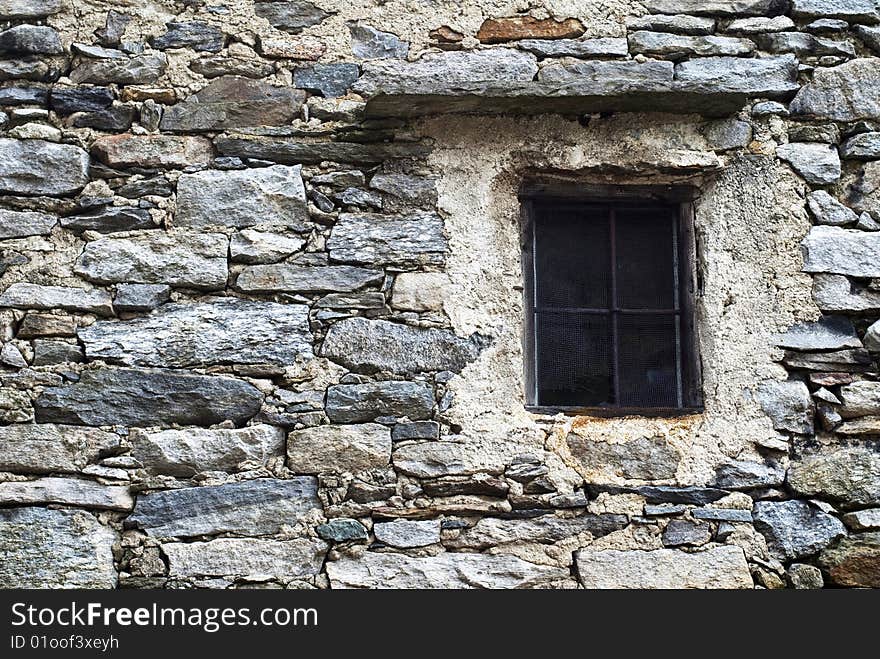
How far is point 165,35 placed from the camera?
331 cm

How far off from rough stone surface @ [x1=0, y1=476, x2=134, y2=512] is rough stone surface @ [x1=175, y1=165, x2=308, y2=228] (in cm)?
87

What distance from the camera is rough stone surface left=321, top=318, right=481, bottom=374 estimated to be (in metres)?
3.17

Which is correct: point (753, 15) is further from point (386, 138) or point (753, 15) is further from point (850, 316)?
point (386, 138)

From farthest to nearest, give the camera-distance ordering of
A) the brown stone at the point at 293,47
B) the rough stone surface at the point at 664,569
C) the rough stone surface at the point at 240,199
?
the brown stone at the point at 293,47 → the rough stone surface at the point at 240,199 → the rough stone surface at the point at 664,569

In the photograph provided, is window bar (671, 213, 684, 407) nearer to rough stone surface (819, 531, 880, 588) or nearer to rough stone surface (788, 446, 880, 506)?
rough stone surface (788, 446, 880, 506)

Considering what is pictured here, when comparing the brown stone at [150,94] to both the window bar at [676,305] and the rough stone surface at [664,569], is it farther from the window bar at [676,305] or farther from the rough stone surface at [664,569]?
the rough stone surface at [664,569]

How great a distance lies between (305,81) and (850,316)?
1977 millimetres

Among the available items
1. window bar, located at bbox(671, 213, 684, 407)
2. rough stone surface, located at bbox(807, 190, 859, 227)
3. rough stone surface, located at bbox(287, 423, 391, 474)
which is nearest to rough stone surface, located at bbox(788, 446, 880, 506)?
window bar, located at bbox(671, 213, 684, 407)

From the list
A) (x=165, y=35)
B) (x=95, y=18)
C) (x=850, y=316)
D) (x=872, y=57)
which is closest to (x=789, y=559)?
(x=850, y=316)

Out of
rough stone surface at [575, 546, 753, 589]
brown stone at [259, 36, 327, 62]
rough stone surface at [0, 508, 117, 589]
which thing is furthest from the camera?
brown stone at [259, 36, 327, 62]

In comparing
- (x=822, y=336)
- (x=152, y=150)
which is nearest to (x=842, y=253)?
(x=822, y=336)

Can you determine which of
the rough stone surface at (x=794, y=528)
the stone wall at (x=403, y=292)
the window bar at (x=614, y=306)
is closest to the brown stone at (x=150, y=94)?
the stone wall at (x=403, y=292)

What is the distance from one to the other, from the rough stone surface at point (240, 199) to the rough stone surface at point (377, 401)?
57 centimetres

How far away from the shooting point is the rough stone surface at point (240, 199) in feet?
10.6
